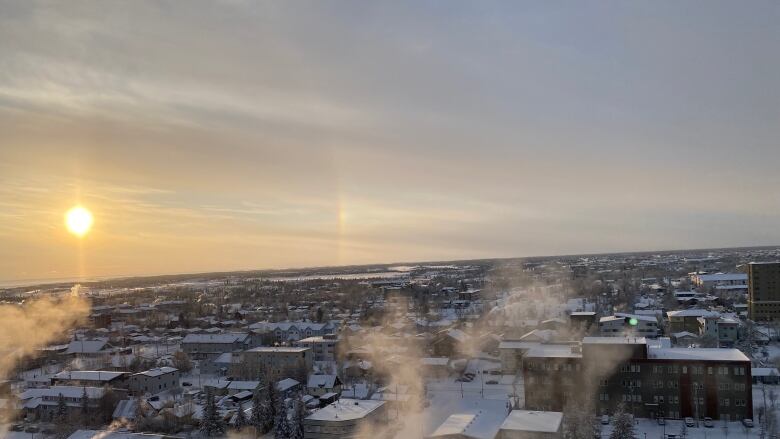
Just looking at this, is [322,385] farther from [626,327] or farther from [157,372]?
[626,327]

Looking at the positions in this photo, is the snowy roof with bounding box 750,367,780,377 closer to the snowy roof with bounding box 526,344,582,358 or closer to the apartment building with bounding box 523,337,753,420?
the apartment building with bounding box 523,337,753,420

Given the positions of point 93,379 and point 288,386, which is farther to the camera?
point 93,379

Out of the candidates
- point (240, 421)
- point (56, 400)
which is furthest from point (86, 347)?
point (240, 421)

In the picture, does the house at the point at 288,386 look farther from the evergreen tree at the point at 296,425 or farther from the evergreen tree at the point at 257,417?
the evergreen tree at the point at 296,425

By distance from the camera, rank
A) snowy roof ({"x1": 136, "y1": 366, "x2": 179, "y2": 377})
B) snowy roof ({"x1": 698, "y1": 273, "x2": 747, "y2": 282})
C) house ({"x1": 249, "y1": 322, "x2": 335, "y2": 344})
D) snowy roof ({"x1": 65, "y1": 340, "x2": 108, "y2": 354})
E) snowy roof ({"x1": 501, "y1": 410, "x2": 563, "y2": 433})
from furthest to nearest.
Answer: snowy roof ({"x1": 698, "y1": 273, "x2": 747, "y2": 282}), house ({"x1": 249, "y1": 322, "x2": 335, "y2": 344}), snowy roof ({"x1": 65, "y1": 340, "x2": 108, "y2": 354}), snowy roof ({"x1": 136, "y1": 366, "x2": 179, "y2": 377}), snowy roof ({"x1": 501, "y1": 410, "x2": 563, "y2": 433})

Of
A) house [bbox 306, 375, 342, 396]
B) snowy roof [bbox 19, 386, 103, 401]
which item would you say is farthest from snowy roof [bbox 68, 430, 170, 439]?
house [bbox 306, 375, 342, 396]

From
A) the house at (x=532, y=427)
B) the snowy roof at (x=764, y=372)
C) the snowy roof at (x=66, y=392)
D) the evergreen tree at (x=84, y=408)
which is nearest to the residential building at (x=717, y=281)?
the snowy roof at (x=764, y=372)
